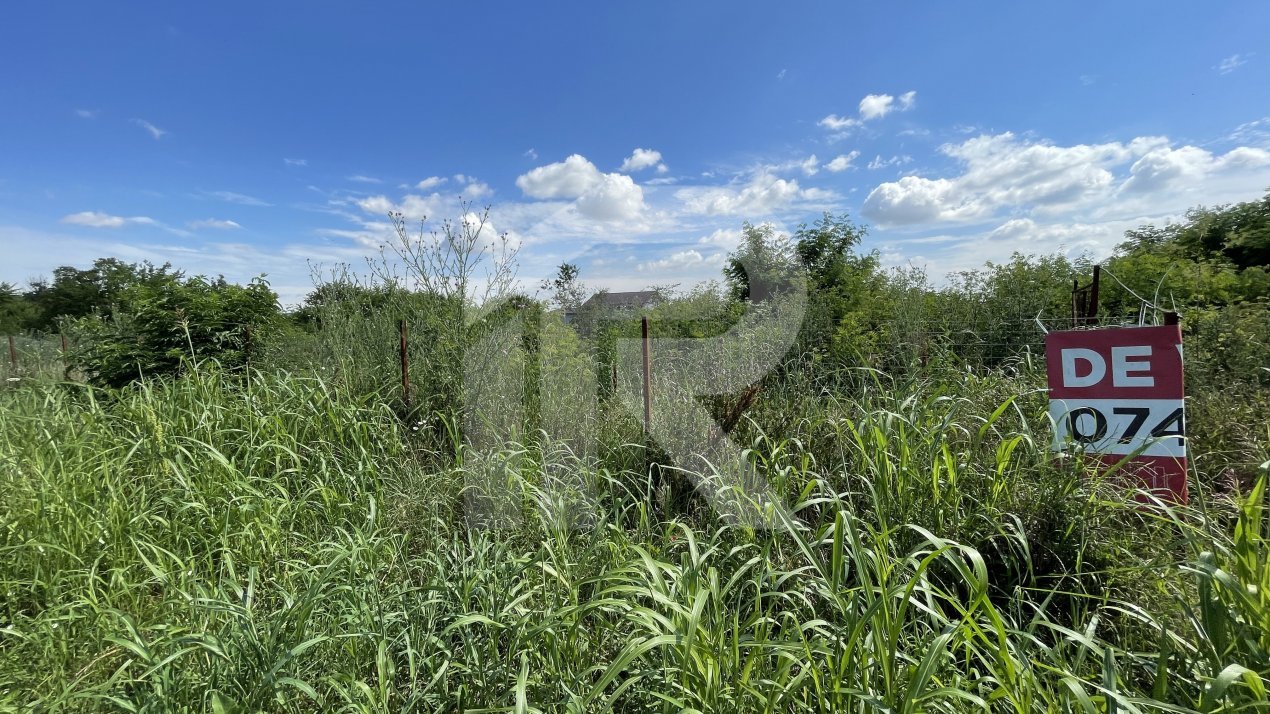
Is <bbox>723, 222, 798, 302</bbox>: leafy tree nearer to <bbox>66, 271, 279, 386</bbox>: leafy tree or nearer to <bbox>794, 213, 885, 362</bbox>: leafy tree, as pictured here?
<bbox>794, 213, 885, 362</bbox>: leafy tree

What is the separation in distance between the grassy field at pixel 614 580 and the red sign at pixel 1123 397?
201 millimetres

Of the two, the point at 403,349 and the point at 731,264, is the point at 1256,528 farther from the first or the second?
the point at 731,264

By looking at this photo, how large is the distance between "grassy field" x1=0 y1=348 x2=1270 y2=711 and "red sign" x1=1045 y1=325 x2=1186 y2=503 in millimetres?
201

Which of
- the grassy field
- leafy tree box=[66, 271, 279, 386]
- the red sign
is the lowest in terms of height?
the grassy field

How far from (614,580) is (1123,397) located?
8.10 ft

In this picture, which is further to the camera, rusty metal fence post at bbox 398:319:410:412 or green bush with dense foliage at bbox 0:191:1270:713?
rusty metal fence post at bbox 398:319:410:412

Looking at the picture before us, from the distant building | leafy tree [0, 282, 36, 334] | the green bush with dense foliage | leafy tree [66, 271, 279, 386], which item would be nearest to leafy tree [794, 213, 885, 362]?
the green bush with dense foliage

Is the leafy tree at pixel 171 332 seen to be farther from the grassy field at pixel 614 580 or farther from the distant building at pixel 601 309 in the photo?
the distant building at pixel 601 309

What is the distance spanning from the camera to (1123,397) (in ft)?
7.83

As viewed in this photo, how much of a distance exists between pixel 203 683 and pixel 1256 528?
2881 millimetres

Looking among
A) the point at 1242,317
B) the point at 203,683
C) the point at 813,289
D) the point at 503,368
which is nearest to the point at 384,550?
the point at 203,683

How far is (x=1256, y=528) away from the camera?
1.36 m

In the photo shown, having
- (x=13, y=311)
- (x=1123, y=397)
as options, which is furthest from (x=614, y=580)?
(x=13, y=311)

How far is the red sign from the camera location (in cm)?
219
